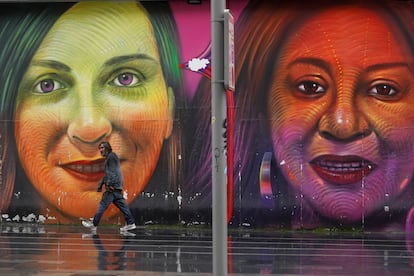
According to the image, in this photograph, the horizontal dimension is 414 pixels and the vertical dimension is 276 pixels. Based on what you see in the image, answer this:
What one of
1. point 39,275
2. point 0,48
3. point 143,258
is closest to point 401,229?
point 143,258

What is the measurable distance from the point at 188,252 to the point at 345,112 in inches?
225

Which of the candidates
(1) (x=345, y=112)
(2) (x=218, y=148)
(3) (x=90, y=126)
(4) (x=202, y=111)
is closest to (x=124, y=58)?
(3) (x=90, y=126)

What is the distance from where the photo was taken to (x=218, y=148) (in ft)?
20.2

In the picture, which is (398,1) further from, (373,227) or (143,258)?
(143,258)

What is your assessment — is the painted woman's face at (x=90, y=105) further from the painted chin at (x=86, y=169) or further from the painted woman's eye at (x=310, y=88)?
the painted woman's eye at (x=310, y=88)

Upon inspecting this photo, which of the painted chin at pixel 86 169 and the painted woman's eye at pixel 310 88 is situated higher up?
the painted woman's eye at pixel 310 88

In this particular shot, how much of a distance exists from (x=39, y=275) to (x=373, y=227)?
8648mm

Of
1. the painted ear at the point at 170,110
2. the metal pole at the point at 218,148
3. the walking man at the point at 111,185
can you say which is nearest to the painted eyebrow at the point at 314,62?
the painted ear at the point at 170,110

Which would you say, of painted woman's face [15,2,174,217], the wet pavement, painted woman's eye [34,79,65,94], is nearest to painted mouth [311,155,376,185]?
the wet pavement

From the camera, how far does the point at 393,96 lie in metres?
15.5

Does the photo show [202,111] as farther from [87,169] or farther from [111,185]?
[87,169]

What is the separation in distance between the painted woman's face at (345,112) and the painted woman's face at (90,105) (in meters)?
3.07

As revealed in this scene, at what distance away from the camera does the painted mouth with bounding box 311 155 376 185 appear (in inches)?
611

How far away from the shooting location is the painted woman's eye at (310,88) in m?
15.8
